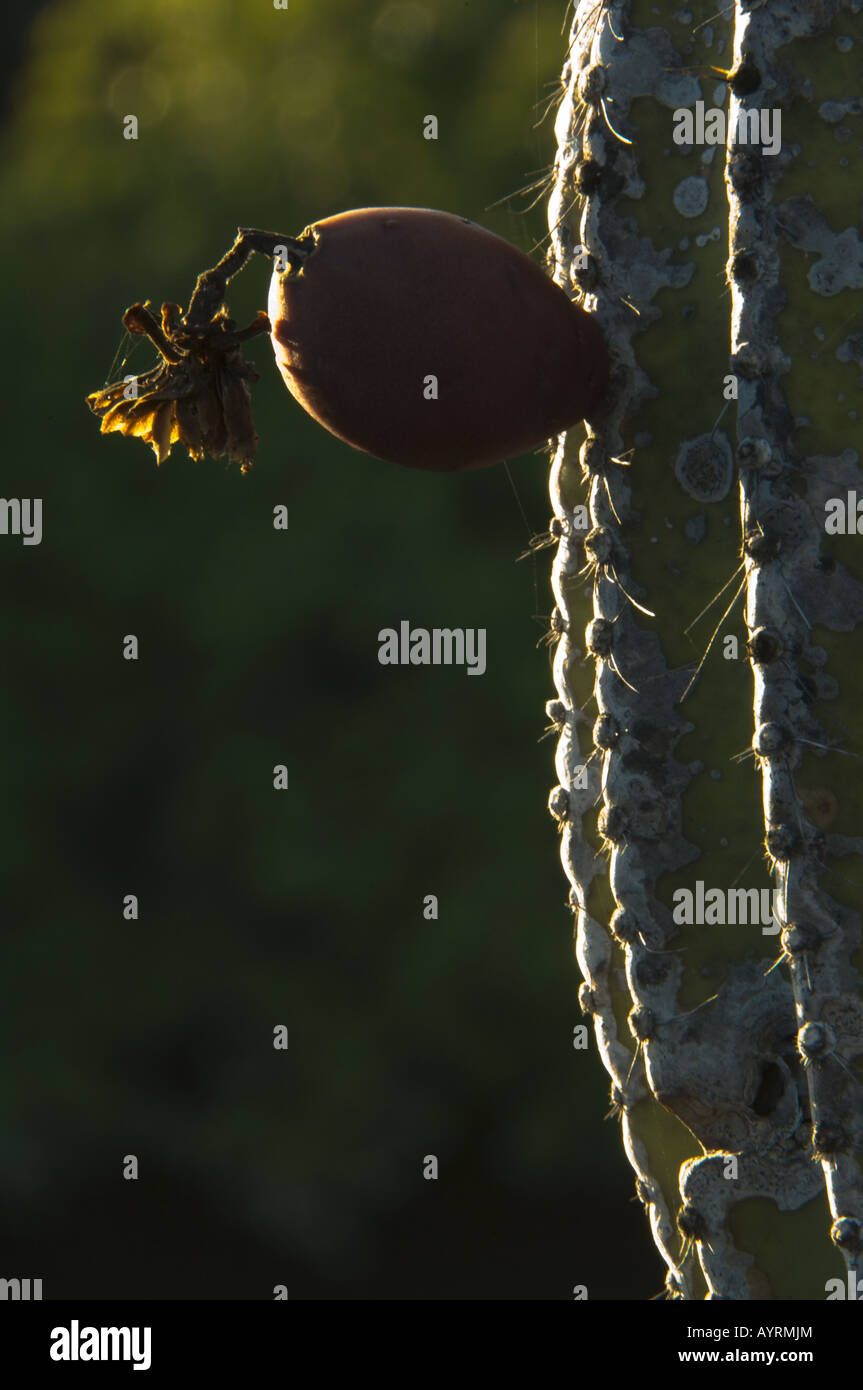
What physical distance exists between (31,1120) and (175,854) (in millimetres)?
923

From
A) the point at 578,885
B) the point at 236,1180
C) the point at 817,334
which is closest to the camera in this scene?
the point at 817,334

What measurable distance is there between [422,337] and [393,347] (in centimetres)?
3

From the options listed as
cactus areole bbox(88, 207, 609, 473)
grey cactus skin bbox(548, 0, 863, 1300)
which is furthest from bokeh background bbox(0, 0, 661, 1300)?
cactus areole bbox(88, 207, 609, 473)

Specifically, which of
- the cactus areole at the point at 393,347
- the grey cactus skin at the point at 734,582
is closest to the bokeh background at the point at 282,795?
the grey cactus skin at the point at 734,582

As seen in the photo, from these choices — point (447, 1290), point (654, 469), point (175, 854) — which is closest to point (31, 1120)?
point (175, 854)

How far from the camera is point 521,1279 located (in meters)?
4.43

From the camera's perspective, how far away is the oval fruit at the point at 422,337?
1278mm

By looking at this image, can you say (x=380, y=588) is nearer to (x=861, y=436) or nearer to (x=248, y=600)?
(x=248, y=600)

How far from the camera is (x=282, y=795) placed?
4.37 meters

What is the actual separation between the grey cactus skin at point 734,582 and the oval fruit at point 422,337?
100mm

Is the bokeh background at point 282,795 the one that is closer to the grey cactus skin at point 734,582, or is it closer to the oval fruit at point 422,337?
the grey cactus skin at point 734,582

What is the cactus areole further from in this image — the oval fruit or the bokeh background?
the bokeh background

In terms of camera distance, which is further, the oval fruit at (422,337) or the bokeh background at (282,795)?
the bokeh background at (282,795)

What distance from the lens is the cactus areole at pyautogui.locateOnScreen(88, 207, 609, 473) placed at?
128 centimetres
